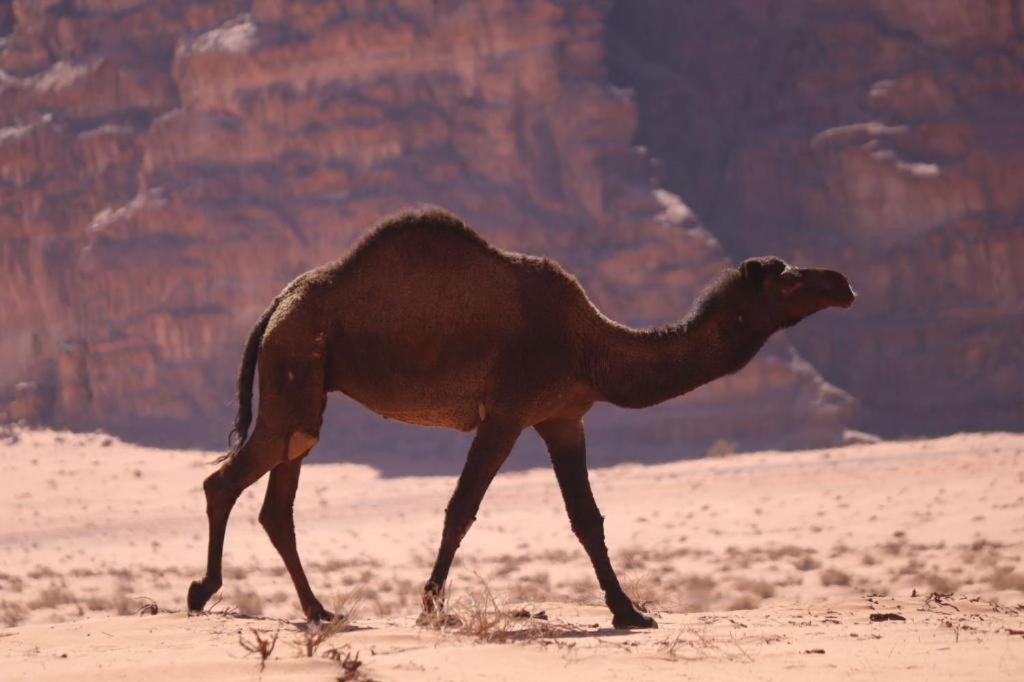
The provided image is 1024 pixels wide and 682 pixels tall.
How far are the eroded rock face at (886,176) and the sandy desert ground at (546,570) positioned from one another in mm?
4730

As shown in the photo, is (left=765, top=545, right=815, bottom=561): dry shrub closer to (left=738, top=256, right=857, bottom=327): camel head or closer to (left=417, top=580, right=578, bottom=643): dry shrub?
(left=738, top=256, right=857, bottom=327): camel head

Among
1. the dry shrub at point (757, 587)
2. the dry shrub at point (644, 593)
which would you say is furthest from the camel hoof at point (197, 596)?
the dry shrub at point (757, 587)

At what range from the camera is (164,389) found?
47250 mm

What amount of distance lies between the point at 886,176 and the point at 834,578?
1302 inches

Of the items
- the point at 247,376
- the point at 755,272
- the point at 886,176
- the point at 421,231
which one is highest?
the point at 886,176

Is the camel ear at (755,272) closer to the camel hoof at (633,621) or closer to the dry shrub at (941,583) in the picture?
the camel hoof at (633,621)

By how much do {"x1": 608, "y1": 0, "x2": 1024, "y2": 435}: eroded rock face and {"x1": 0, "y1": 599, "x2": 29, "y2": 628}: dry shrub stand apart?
3275 centimetres

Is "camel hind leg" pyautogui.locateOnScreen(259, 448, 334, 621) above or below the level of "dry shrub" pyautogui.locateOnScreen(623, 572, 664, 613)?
above

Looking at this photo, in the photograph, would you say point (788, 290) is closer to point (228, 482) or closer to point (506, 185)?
point (228, 482)

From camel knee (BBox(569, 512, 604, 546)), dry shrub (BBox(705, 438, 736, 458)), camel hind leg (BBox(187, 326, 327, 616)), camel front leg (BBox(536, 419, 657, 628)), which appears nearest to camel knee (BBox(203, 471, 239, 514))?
camel hind leg (BBox(187, 326, 327, 616))

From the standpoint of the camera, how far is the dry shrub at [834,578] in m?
16.2

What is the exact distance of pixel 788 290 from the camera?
9.04 m

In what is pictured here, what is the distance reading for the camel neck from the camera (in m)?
9.09

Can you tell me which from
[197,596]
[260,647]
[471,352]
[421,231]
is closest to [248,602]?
[197,596]
